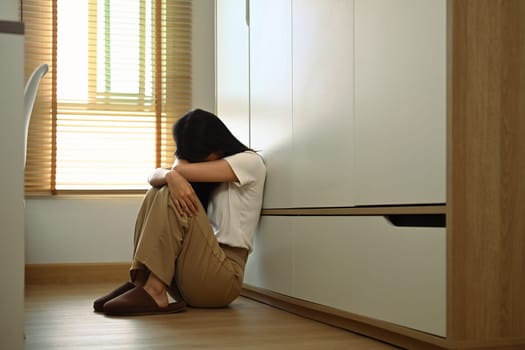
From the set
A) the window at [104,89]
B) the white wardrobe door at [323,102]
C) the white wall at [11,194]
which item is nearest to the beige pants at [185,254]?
the white wardrobe door at [323,102]

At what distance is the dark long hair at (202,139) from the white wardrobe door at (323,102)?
31 centimetres

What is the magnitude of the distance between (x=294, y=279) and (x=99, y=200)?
1764mm

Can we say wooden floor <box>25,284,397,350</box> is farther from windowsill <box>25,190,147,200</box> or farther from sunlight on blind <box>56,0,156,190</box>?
sunlight on blind <box>56,0,156,190</box>

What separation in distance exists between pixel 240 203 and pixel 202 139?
29 cm

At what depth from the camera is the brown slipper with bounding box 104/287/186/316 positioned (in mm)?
2473

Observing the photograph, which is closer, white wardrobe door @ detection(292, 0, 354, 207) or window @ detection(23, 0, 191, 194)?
white wardrobe door @ detection(292, 0, 354, 207)

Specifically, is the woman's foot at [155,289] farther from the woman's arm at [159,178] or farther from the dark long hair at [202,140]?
the dark long hair at [202,140]

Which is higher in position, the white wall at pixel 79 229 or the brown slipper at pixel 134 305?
the white wall at pixel 79 229

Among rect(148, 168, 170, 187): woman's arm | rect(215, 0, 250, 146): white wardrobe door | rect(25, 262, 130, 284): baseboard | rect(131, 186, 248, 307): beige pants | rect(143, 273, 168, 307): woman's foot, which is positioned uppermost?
rect(215, 0, 250, 146): white wardrobe door

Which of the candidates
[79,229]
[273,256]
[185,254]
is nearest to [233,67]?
[273,256]

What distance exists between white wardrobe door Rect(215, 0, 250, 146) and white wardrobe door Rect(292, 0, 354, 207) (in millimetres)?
673

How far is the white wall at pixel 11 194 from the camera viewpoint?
1.43m

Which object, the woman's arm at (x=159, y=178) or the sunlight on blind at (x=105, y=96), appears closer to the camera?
the woman's arm at (x=159, y=178)

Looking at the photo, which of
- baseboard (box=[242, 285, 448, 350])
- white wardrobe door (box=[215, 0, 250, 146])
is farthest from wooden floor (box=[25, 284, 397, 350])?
white wardrobe door (box=[215, 0, 250, 146])
